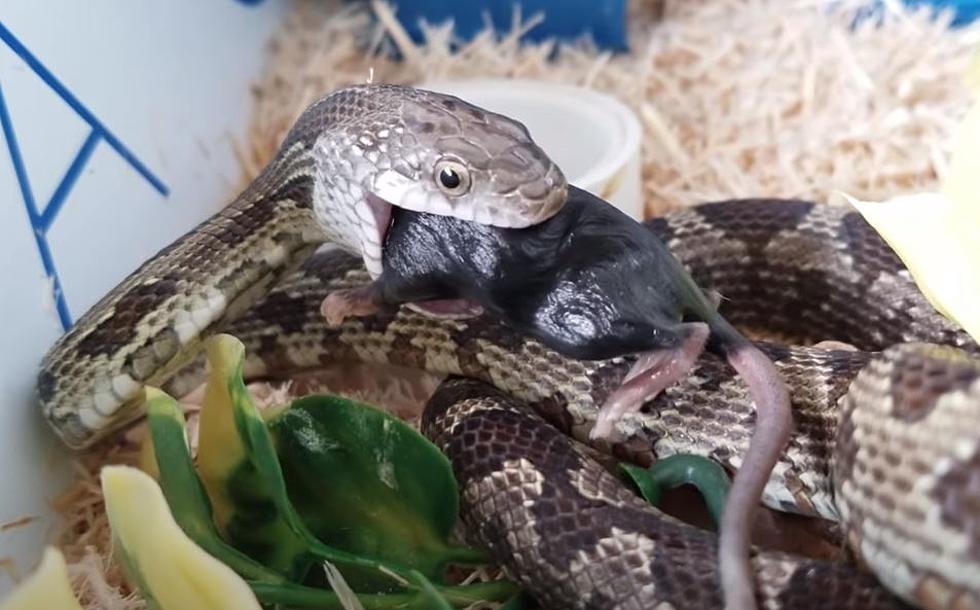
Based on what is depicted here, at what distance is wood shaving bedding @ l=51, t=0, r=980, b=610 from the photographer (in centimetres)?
263

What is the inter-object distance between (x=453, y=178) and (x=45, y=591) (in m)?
0.73

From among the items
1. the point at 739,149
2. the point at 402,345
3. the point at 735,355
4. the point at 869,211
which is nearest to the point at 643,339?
the point at 735,355

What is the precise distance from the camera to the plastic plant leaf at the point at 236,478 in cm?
147

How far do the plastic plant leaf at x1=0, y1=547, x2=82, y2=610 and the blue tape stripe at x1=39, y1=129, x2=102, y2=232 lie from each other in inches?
35.0

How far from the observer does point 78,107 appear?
6.89 feet

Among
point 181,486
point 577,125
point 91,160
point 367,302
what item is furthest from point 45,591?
point 577,125

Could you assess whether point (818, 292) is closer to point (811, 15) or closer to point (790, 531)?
point (790, 531)

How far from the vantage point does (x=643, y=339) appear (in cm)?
147

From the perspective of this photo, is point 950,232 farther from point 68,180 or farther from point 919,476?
point 68,180

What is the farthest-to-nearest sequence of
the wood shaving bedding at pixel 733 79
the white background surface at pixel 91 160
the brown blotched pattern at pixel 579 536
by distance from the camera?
the wood shaving bedding at pixel 733 79, the white background surface at pixel 91 160, the brown blotched pattern at pixel 579 536

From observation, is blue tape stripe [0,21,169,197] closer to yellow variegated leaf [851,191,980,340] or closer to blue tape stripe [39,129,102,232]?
blue tape stripe [39,129,102,232]

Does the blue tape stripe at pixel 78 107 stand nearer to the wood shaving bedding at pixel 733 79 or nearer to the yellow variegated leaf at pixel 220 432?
the wood shaving bedding at pixel 733 79

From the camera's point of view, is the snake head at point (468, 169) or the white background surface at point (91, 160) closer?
the snake head at point (468, 169)

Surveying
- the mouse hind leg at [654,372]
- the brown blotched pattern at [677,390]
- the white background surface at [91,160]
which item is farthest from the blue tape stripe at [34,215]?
the mouse hind leg at [654,372]
